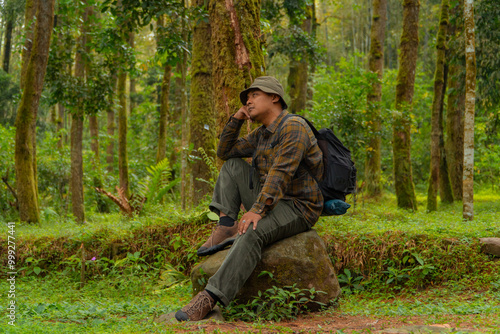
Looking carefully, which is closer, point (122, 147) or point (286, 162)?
point (286, 162)

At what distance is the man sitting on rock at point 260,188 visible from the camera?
13.1ft

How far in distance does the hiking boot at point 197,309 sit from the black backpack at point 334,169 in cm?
157

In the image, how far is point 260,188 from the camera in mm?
4625

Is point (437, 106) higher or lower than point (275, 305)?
higher

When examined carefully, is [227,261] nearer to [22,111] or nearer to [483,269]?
[483,269]

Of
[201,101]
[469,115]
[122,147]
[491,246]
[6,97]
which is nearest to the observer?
[491,246]

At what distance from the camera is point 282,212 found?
4.34 metres

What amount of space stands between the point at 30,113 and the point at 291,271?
268 inches

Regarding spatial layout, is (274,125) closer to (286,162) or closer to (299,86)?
(286,162)

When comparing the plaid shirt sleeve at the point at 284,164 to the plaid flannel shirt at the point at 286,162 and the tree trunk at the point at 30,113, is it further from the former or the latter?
the tree trunk at the point at 30,113

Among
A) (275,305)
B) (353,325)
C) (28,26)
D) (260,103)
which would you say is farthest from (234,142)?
(28,26)

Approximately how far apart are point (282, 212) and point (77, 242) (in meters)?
3.71

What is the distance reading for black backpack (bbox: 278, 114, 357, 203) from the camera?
4.49 m

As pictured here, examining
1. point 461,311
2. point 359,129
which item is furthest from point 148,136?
point 461,311
